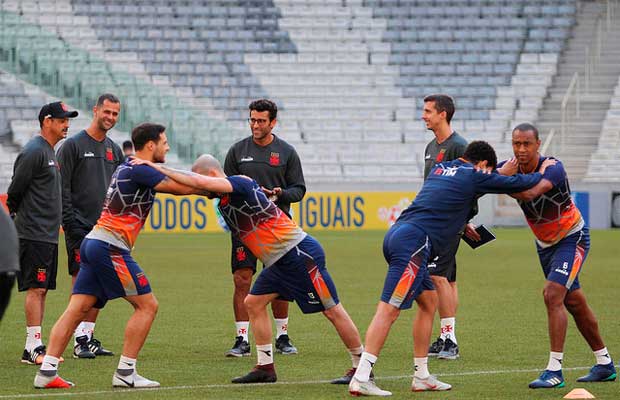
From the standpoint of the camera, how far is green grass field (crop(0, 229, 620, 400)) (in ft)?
26.9

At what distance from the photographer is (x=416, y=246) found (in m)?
8.12

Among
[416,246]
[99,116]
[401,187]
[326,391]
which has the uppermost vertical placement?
[99,116]

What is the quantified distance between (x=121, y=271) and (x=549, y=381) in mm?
3125

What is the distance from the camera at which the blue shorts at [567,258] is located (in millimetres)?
8547

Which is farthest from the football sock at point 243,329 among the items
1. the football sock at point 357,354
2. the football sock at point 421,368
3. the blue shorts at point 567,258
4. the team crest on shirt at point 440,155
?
the blue shorts at point 567,258

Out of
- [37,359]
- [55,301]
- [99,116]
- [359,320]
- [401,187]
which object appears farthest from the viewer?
[401,187]

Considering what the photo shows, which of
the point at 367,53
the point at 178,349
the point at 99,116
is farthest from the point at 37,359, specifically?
the point at 367,53

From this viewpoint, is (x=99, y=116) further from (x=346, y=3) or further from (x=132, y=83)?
(x=346, y=3)

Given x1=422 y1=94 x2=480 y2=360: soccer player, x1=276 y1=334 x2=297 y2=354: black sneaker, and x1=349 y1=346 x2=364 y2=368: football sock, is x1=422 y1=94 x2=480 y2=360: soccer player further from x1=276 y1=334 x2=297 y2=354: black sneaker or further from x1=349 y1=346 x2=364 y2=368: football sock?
x1=349 y1=346 x2=364 y2=368: football sock

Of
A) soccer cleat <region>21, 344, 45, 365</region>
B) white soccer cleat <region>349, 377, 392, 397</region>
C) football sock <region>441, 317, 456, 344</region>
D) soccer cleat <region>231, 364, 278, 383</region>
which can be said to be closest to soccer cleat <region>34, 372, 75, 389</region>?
soccer cleat <region>231, 364, 278, 383</region>

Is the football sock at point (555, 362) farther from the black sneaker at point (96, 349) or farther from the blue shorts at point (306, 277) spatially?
the black sneaker at point (96, 349)

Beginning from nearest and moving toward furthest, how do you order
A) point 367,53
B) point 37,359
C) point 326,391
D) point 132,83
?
point 326,391 < point 37,359 < point 132,83 < point 367,53

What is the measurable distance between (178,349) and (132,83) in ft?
76.2

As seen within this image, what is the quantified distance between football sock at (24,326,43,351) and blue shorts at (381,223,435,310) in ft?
10.4
